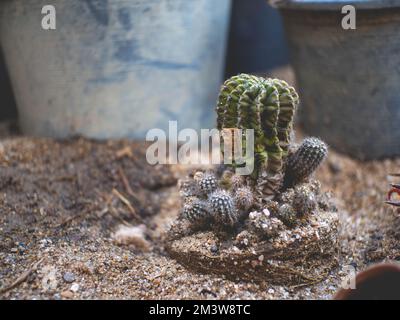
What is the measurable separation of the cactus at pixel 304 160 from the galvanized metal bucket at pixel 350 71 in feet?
2.96

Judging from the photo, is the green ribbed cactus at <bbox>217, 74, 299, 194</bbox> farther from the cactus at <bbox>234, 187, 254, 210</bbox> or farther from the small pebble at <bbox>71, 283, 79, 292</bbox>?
the small pebble at <bbox>71, 283, 79, 292</bbox>

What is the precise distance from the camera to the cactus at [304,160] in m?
2.11

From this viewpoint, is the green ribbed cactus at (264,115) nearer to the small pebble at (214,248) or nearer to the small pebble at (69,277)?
the small pebble at (214,248)

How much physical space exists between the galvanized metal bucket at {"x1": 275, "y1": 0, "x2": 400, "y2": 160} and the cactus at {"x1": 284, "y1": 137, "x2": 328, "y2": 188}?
0.90 m

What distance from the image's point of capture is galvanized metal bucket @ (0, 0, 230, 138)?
278cm

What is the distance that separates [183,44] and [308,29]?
0.71 m

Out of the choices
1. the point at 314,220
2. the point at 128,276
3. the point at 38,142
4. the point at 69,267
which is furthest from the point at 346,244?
the point at 38,142

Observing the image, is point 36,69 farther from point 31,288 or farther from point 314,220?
point 314,220

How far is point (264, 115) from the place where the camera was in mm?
2027

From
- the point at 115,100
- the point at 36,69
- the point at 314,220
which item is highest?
the point at 36,69

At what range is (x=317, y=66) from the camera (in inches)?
122

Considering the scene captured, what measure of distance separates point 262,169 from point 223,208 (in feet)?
0.85

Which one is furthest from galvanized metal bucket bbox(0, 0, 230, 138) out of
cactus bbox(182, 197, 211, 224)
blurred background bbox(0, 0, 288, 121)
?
cactus bbox(182, 197, 211, 224)

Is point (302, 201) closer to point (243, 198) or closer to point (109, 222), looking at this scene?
point (243, 198)
